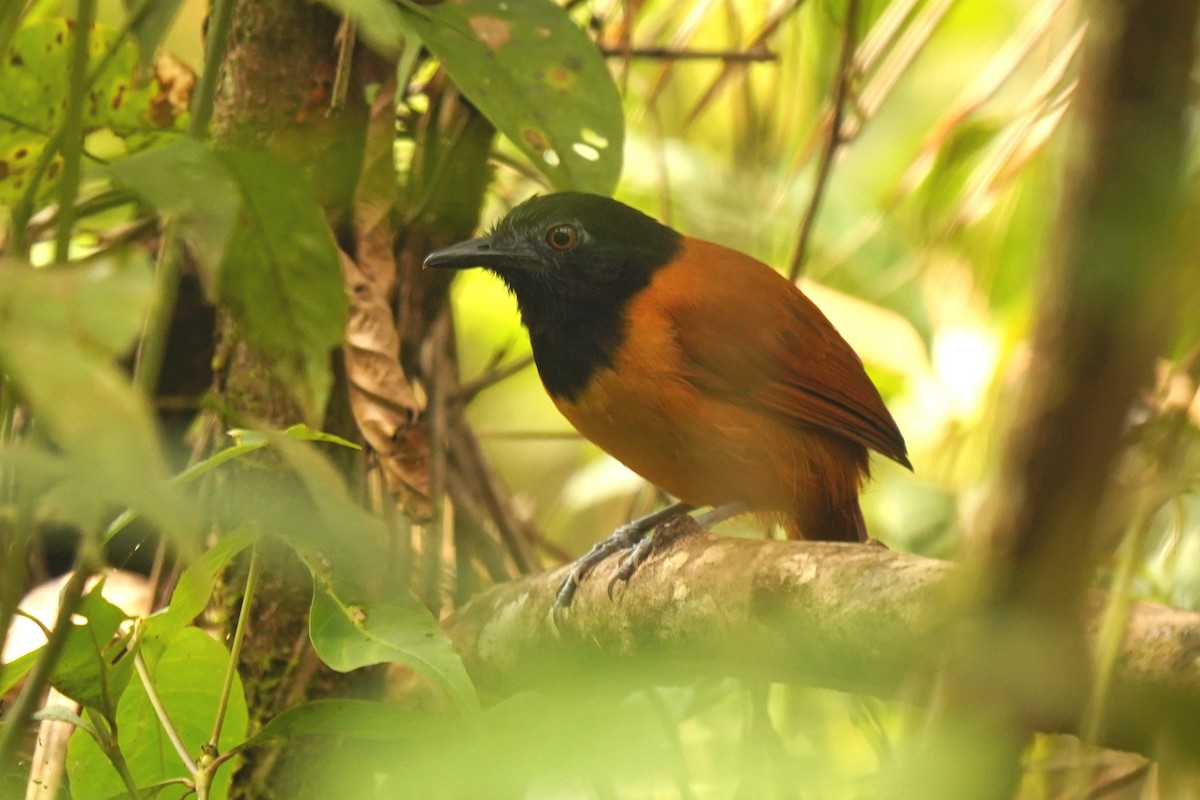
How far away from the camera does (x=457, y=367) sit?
2.86 metres

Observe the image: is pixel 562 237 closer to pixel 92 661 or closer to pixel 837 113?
pixel 837 113

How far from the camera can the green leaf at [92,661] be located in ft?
4.88

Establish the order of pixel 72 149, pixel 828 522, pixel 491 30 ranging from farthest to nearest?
pixel 828 522, pixel 491 30, pixel 72 149

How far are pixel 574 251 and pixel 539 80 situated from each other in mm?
988

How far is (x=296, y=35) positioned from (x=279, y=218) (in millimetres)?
948

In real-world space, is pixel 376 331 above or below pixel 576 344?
above

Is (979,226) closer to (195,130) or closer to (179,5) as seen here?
(179,5)

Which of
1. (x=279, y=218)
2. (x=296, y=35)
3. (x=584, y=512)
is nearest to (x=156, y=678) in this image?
(x=279, y=218)

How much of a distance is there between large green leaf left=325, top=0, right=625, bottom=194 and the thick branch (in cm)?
68

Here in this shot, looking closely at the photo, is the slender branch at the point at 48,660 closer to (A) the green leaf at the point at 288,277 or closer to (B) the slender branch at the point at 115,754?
(B) the slender branch at the point at 115,754

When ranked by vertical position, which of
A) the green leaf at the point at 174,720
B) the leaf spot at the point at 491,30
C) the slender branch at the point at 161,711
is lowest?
the green leaf at the point at 174,720

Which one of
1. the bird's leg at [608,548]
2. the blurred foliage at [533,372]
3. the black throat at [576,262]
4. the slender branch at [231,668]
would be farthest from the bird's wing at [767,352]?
the slender branch at [231,668]

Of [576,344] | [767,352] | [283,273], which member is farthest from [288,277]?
[767,352]

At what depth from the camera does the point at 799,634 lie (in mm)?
1341
